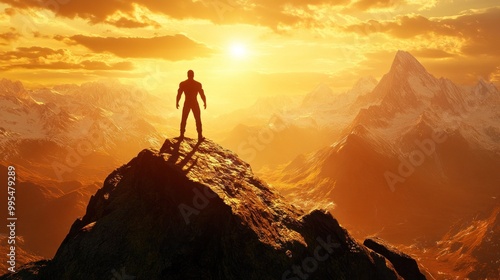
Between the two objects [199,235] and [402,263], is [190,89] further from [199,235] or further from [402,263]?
[402,263]

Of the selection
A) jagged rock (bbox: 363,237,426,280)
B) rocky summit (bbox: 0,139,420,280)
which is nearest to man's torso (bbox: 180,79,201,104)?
rocky summit (bbox: 0,139,420,280)

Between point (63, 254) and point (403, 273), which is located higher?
point (403, 273)

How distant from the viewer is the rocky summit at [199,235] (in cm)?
1909

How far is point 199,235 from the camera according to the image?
773 inches

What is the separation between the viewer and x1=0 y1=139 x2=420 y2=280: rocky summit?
19.1 meters

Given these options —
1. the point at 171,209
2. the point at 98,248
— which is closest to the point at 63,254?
the point at 98,248

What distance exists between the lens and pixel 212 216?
65.4 feet

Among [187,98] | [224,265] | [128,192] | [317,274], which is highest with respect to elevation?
[187,98]

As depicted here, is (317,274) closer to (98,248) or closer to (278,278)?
(278,278)

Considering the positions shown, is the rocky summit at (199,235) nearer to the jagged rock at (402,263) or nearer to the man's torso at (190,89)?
the man's torso at (190,89)

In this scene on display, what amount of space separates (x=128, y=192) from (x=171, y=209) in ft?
18.4

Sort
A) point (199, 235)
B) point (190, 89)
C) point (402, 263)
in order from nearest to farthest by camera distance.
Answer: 1. point (199, 235)
2. point (190, 89)
3. point (402, 263)

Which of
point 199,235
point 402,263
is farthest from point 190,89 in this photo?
point 402,263

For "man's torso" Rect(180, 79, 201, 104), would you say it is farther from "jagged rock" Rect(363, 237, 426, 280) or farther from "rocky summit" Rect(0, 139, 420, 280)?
"jagged rock" Rect(363, 237, 426, 280)
